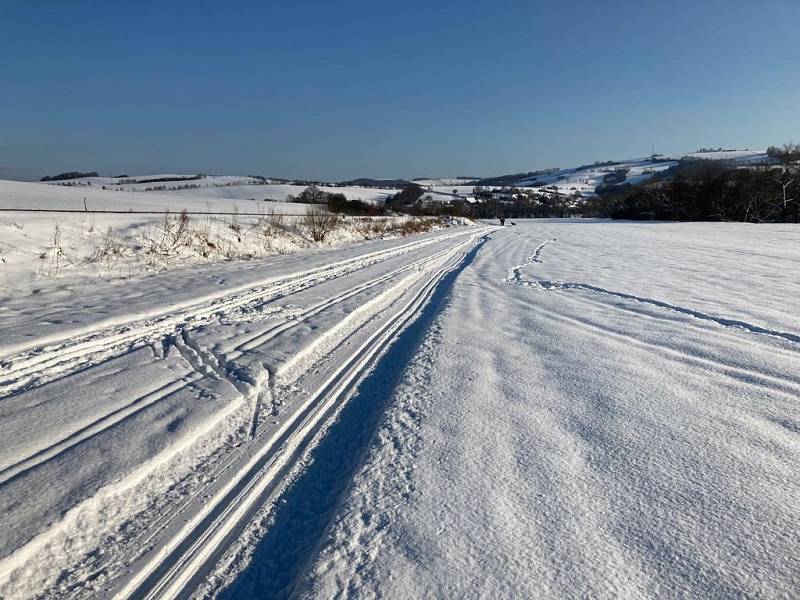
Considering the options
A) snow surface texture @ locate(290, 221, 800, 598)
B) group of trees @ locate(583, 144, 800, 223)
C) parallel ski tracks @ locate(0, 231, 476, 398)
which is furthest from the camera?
group of trees @ locate(583, 144, 800, 223)

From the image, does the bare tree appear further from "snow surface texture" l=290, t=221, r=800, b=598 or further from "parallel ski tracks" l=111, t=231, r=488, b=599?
"parallel ski tracks" l=111, t=231, r=488, b=599

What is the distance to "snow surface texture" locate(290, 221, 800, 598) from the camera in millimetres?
1899

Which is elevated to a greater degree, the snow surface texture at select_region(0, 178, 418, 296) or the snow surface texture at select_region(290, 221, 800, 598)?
the snow surface texture at select_region(0, 178, 418, 296)

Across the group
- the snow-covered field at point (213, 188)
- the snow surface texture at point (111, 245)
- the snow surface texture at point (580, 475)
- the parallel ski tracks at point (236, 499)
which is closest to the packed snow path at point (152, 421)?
the parallel ski tracks at point (236, 499)

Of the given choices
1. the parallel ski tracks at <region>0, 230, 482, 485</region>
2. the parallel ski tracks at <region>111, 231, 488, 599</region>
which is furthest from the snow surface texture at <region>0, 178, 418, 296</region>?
the parallel ski tracks at <region>111, 231, 488, 599</region>

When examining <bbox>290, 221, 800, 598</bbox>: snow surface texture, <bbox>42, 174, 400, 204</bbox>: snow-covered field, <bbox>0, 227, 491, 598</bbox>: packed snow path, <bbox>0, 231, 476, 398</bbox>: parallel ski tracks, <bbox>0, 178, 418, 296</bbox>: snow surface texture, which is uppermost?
<bbox>42, 174, 400, 204</bbox>: snow-covered field

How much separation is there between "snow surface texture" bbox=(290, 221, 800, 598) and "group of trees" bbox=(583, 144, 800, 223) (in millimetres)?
54156

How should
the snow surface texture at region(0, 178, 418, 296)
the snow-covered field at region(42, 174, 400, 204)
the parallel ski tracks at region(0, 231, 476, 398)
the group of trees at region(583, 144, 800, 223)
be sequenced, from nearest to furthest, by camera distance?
1. the parallel ski tracks at region(0, 231, 476, 398)
2. the snow surface texture at region(0, 178, 418, 296)
3. the group of trees at region(583, 144, 800, 223)
4. the snow-covered field at region(42, 174, 400, 204)

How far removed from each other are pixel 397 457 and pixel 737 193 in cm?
6040

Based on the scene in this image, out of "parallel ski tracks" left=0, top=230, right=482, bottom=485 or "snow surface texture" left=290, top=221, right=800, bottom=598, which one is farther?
"parallel ski tracks" left=0, top=230, right=482, bottom=485

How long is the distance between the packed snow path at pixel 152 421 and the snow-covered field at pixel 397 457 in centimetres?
2

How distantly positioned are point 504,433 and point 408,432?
0.67m

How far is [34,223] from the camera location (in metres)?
10.5

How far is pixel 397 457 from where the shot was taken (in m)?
2.83
